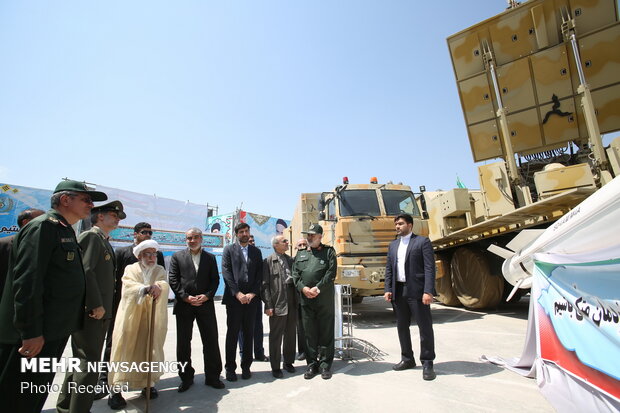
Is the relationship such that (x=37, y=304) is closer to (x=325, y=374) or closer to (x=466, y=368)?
(x=325, y=374)

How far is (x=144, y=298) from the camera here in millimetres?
2945

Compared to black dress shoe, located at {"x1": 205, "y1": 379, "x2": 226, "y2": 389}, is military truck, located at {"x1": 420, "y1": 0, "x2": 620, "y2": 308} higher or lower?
higher

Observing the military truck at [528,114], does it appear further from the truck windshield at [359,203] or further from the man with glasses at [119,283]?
the man with glasses at [119,283]

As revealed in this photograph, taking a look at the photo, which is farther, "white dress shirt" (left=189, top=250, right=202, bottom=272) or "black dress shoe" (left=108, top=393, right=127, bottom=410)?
"white dress shirt" (left=189, top=250, right=202, bottom=272)

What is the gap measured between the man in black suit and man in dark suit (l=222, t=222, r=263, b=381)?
0.67 feet

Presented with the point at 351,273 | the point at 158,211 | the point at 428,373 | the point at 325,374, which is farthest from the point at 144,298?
the point at 158,211

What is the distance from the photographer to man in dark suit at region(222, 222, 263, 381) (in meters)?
3.52

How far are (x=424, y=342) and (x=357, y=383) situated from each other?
810mm

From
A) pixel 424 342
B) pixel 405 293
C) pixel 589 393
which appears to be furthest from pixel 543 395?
pixel 405 293

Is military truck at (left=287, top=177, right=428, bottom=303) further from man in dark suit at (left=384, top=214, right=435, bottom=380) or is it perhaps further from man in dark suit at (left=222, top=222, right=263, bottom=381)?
man in dark suit at (left=222, top=222, right=263, bottom=381)

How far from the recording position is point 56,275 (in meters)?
1.96

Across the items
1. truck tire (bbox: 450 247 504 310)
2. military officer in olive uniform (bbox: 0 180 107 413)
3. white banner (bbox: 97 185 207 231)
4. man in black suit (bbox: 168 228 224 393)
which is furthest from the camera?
white banner (bbox: 97 185 207 231)

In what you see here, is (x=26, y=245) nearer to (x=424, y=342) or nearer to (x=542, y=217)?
(x=424, y=342)

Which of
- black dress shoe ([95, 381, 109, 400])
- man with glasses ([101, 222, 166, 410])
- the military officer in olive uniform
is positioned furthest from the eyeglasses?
black dress shoe ([95, 381, 109, 400])
